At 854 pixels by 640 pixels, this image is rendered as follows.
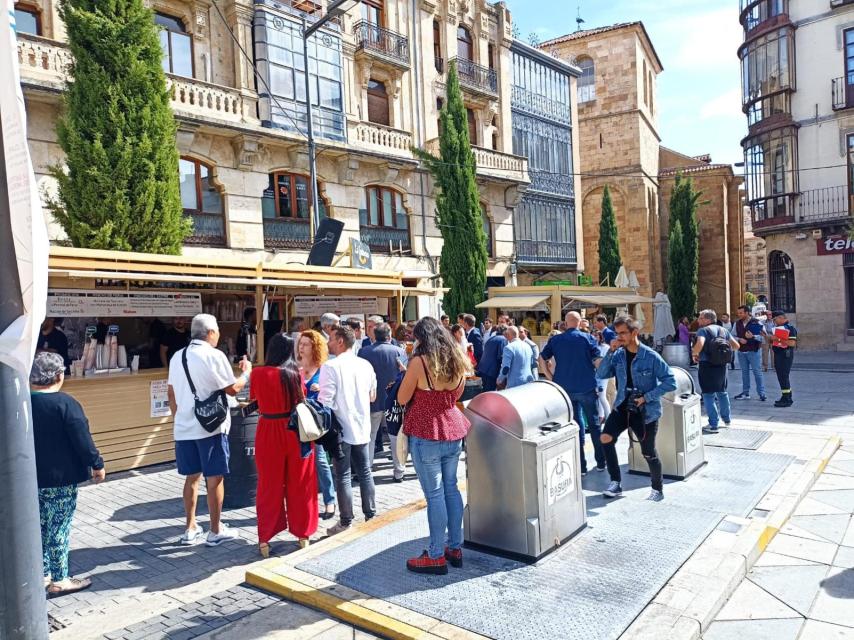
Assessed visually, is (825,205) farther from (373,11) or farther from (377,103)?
(373,11)

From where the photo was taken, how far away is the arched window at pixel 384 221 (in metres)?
20.2

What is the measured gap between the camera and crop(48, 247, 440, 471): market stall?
8180 mm

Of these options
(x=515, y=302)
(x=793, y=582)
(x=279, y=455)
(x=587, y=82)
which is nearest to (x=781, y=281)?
(x=515, y=302)

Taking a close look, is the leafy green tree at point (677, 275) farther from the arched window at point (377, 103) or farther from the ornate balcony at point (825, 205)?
the arched window at point (377, 103)

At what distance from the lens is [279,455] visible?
5172 mm

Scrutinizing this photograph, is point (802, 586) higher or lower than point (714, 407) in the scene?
lower

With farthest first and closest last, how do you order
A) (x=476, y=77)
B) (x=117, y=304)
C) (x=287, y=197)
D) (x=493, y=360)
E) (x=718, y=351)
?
(x=476, y=77)
(x=287, y=197)
(x=493, y=360)
(x=718, y=351)
(x=117, y=304)

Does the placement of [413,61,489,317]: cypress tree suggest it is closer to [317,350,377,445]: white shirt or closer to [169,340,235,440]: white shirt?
[317,350,377,445]: white shirt

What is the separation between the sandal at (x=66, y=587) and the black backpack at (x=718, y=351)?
808 cm

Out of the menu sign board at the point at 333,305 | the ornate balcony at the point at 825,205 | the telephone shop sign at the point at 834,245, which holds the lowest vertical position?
the menu sign board at the point at 333,305

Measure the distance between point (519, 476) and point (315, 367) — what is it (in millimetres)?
2360

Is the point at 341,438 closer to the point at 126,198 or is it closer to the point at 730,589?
the point at 730,589

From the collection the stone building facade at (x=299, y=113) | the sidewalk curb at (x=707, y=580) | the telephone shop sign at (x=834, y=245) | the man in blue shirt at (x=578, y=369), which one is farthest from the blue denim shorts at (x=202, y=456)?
the telephone shop sign at (x=834, y=245)

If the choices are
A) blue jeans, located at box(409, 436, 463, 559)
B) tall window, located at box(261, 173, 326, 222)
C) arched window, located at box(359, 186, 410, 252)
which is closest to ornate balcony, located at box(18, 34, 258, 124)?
tall window, located at box(261, 173, 326, 222)
